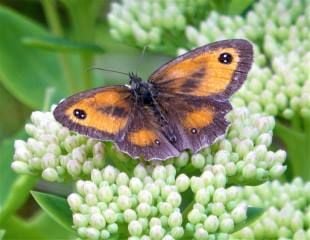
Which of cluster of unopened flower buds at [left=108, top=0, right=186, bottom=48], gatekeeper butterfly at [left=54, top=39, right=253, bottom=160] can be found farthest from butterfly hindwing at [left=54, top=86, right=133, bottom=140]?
cluster of unopened flower buds at [left=108, top=0, right=186, bottom=48]

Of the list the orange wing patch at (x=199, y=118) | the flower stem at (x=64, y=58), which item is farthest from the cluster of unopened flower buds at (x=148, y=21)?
the orange wing patch at (x=199, y=118)

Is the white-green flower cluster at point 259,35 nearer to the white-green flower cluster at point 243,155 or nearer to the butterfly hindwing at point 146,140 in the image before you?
the white-green flower cluster at point 243,155

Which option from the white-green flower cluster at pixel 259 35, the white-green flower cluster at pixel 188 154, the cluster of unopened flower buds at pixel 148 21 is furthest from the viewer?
the cluster of unopened flower buds at pixel 148 21

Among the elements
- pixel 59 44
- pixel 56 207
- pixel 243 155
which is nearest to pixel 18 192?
pixel 56 207

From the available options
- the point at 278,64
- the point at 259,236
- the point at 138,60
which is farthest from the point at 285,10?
the point at 138,60

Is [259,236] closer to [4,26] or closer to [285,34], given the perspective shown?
[285,34]

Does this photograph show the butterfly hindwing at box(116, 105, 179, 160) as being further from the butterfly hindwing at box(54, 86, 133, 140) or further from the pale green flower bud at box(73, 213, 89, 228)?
the pale green flower bud at box(73, 213, 89, 228)
